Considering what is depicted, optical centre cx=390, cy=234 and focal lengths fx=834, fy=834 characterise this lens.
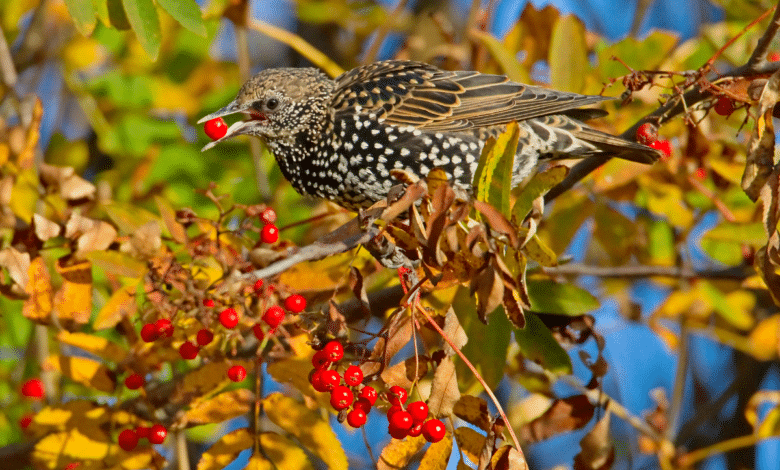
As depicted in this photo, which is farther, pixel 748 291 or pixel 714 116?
pixel 748 291

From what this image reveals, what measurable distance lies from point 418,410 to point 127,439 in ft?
3.47

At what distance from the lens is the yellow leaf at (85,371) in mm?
2816

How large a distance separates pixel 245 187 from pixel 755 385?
3.31 metres

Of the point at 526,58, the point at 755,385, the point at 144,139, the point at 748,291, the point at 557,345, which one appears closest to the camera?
the point at 557,345

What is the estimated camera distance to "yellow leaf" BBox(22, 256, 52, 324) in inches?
105

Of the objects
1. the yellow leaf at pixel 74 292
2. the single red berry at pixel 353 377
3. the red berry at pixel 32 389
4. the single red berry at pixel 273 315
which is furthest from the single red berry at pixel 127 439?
the single red berry at pixel 353 377

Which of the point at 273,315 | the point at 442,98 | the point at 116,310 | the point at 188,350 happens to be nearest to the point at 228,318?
the point at 273,315

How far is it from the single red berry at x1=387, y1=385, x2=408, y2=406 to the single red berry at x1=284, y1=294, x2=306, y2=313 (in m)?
0.35

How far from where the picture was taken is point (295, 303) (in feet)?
7.71

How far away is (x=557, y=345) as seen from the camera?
2.68 metres

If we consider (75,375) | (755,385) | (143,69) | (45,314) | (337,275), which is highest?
(143,69)

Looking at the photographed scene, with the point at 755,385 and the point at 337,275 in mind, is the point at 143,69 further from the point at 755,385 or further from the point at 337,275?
the point at 755,385

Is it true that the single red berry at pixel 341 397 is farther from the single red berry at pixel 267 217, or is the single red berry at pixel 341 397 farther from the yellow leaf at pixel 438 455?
the single red berry at pixel 267 217

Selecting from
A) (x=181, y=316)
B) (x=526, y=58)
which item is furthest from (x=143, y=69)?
(x=181, y=316)
